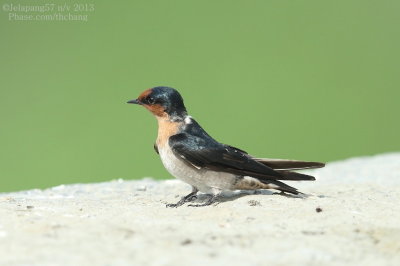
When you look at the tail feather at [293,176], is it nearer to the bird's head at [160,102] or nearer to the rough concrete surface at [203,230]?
the rough concrete surface at [203,230]

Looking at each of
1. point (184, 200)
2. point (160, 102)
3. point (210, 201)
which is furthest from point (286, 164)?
point (160, 102)

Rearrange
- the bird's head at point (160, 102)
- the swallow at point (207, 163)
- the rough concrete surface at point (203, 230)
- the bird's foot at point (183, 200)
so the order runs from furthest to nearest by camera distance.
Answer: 1. the bird's head at point (160, 102)
2. the swallow at point (207, 163)
3. the bird's foot at point (183, 200)
4. the rough concrete surface at point (203, 230)

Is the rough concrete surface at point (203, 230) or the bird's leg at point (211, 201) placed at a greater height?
the bird's leg at point (211, 201)

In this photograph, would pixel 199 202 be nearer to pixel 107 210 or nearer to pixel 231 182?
pixel 231 182

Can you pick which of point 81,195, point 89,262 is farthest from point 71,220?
point 81,195

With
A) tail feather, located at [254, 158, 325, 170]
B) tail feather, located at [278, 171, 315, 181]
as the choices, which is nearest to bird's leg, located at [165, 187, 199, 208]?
tail feather, located at [254, 158, 325, 170]

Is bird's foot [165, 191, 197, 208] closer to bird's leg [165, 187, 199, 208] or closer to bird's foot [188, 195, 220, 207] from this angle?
bird's leg [165, 187, 199, 208]

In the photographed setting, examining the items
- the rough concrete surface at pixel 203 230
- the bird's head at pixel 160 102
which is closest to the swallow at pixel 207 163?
the bird's head at pixel 160 102
